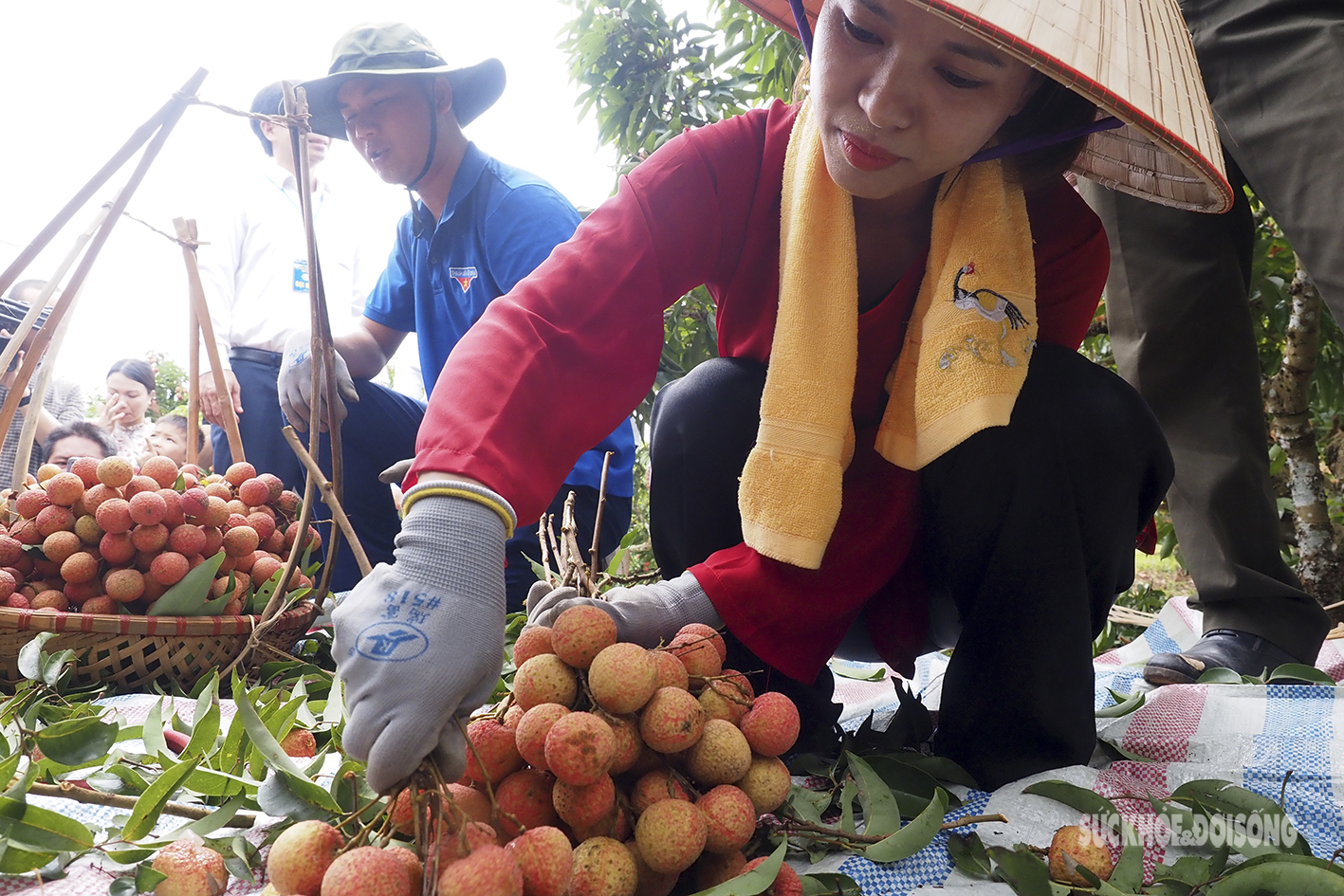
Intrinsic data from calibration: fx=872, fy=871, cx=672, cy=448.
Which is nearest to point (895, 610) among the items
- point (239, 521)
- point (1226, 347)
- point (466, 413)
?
point (466, 413)

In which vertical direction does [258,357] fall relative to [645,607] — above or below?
below

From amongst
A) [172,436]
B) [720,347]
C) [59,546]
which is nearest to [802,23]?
[720,347]

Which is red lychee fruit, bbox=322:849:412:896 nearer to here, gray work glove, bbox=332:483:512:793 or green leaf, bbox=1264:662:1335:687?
gray work glove, bbox=332:483:512:793

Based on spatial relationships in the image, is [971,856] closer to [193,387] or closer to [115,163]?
[115,163]

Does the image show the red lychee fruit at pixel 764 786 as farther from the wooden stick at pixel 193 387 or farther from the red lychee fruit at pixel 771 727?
the wooden stick at pixel 193 387

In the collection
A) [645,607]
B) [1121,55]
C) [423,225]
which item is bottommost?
[645,607]

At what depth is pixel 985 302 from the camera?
937mm

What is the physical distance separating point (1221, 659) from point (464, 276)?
1716mm

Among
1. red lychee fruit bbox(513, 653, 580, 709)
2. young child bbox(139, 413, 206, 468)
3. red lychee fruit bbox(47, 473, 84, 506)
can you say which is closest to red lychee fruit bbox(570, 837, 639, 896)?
red lychee fruit bbox(513, 653, 580, 709)

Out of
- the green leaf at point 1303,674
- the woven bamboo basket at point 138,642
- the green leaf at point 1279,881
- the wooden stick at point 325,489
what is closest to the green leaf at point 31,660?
the woven bamboo basket at point 138,642

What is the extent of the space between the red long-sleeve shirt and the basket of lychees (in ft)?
2.25

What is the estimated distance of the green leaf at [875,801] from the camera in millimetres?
771

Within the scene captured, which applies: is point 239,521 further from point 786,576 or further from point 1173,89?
point 1173,89

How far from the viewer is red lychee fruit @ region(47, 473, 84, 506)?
1336 mm
